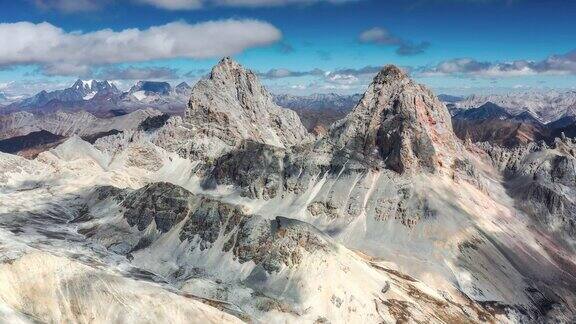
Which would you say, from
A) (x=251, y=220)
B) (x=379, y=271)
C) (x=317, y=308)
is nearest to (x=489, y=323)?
(x=379, y=271)

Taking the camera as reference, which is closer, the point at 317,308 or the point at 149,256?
the point at 317,308

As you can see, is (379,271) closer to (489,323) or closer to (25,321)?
(489,323)

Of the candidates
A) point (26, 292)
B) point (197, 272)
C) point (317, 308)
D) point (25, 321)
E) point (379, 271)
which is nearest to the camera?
point (25, 321)

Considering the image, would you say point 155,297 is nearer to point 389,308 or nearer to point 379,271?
point 389,308

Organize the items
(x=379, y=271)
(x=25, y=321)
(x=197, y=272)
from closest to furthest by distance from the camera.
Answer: (x=25, y=321)
(x=197, y=272)
(x=379, y=271)

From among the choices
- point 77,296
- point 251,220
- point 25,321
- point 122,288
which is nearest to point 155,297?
point 122,288

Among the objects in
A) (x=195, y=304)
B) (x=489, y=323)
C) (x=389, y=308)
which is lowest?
(x=489, y=323)

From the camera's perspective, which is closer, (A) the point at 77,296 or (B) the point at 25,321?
(B) the point at 25,321

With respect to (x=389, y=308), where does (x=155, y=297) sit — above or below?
above

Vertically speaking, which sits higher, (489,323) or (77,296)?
(77,296)
